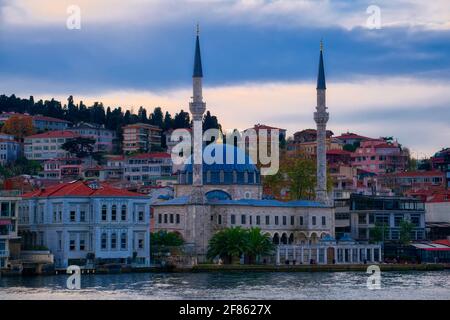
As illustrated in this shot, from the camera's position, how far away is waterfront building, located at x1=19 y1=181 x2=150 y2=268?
185ft

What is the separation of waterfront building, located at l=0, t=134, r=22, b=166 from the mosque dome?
46.7 metres

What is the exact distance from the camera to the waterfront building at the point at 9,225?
53.4 metres

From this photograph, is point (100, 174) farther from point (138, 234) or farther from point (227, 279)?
point (227, 279)

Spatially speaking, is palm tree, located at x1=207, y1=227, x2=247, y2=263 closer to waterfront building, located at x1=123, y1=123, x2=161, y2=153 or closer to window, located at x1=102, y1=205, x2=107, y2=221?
window, located at x1=102, y1=205, x2=107, y2=221

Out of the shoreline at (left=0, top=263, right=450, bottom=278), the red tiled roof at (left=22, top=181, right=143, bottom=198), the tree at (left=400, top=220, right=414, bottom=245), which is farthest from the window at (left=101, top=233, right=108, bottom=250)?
the tree at (left=400, top=220, right=414, bottom=245)

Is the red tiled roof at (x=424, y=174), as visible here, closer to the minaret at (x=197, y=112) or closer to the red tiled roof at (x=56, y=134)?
the red tiled roof at (x=56, y=134)

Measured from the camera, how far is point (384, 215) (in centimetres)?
7731

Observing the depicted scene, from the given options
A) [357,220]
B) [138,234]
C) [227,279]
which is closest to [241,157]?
[357,220]

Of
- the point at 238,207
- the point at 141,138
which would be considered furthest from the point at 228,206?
the point at 141,138

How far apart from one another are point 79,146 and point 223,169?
50629mm

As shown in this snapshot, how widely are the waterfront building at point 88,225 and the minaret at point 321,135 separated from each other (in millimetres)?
18063

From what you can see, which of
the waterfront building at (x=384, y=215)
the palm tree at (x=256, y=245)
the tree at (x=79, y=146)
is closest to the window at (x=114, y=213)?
the palm tree at (x=256, y=245)

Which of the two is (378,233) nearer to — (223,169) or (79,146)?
(223,169)
